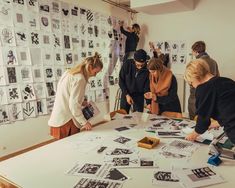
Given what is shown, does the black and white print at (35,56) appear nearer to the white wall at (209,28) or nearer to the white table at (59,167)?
the white table at (59,167)

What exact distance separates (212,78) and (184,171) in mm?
592

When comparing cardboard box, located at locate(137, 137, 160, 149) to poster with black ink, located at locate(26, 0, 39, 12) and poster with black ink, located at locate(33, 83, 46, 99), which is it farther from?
poster with black ink, located at locate(26, 0, 39, 12)

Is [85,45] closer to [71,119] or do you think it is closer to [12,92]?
[12,92]

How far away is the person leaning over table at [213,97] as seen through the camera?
1378 mm

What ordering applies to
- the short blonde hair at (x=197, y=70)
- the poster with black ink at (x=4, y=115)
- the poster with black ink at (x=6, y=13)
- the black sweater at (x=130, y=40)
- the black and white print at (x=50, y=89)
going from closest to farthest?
the short blonde hair at (x=197, y=70) → the poster with black ink at (x=6, y=13) → the poster with black ink at (x=4, y=115) → the black and white print at (x=50, y=89) → the black sweater at (x=130, y=40)

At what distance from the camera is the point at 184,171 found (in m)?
1.27

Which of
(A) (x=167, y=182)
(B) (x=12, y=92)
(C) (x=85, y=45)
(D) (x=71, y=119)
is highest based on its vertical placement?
(C) (x=85, y=45)

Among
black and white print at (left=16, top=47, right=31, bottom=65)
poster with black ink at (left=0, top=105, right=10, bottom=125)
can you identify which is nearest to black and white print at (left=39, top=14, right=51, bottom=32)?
black and white print at (left=16, top=47, right=31, bottom=65)

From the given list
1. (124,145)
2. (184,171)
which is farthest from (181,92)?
(184,171)

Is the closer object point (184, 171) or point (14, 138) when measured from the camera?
point (184, 171)

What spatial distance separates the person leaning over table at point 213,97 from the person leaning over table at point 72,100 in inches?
33.8

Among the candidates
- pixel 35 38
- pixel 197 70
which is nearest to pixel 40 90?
pixel 35 38

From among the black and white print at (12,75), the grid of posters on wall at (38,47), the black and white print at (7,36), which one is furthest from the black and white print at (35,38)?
the black and white print at (12,75)

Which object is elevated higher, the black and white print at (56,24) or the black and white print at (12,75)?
the black and white print at (56,24)
